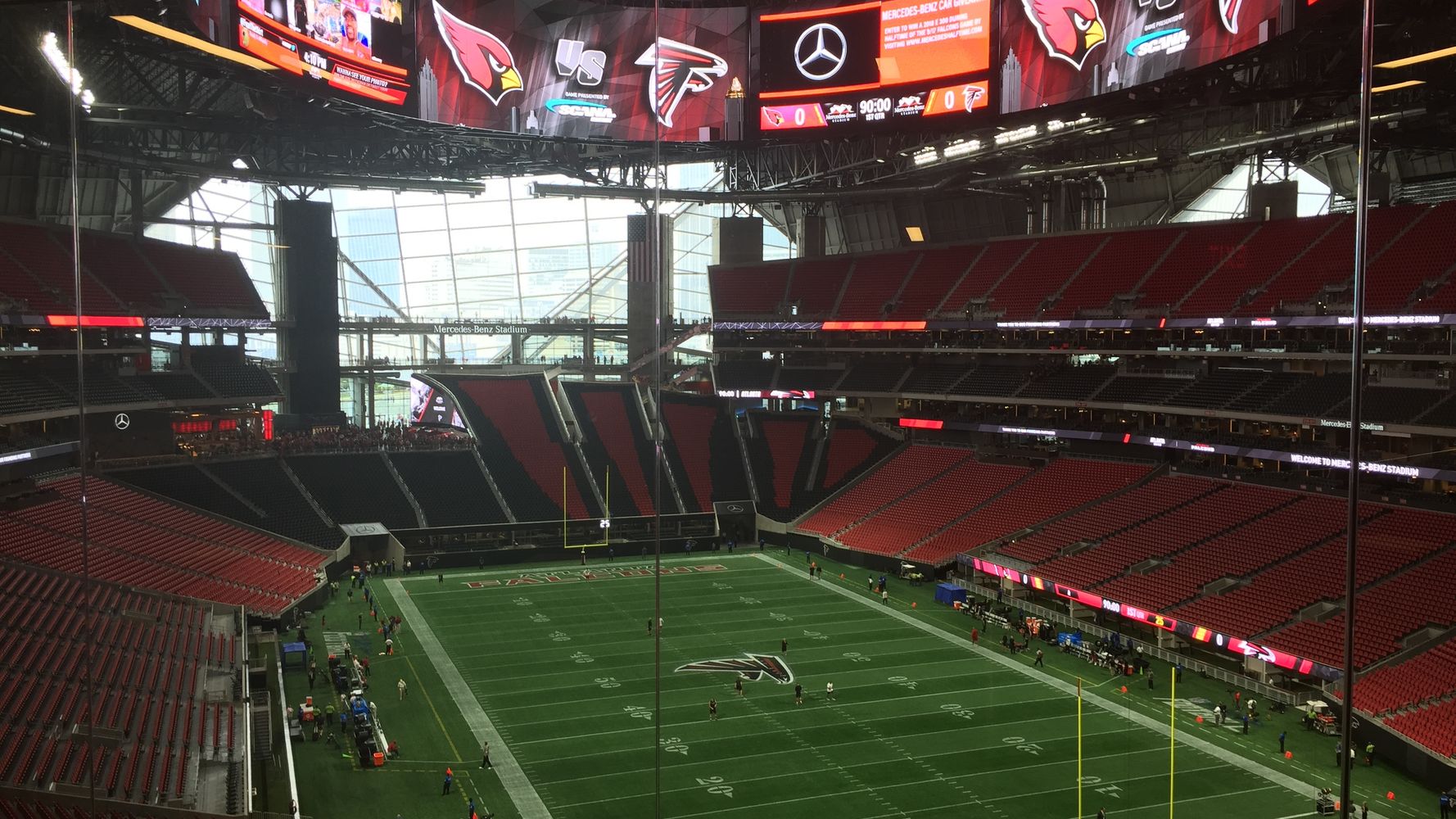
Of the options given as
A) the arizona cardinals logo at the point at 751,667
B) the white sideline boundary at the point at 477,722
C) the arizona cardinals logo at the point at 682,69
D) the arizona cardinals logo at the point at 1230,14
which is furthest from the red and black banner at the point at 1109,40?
the white sideline boundary at the point at 477,722

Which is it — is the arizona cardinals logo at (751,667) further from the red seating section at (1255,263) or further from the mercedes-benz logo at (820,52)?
the mercedes-benz logo at (820,52)

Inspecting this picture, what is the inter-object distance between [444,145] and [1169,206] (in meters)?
29.0

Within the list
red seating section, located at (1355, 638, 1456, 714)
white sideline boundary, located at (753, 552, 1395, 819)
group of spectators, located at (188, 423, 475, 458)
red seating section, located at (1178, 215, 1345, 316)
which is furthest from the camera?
group of spectators, located at (188, 423, 475, 458)

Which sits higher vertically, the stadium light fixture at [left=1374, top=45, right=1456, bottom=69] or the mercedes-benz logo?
the mercedes-benz logo

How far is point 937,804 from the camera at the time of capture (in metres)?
22.0

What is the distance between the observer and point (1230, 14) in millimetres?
32906

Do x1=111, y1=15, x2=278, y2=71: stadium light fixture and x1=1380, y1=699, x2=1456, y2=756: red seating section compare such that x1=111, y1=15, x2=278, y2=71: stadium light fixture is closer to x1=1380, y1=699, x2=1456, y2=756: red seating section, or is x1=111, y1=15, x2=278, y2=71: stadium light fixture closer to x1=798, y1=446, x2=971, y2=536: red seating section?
x1=798, y1=446, x2=971, y2=536: red seating section

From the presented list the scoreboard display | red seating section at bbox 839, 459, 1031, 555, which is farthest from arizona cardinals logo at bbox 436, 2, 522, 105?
red seating section at bbox 839, 459, 1031, 555

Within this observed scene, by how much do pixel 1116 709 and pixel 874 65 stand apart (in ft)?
89.1

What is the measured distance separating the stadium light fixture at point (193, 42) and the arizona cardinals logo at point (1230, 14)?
2815 cm

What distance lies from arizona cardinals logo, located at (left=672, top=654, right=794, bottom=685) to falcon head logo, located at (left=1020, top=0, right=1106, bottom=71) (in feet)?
73.2

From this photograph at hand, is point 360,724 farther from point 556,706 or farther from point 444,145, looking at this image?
point 444,145

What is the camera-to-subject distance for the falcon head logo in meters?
38.8

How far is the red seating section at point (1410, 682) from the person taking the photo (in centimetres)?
2522
